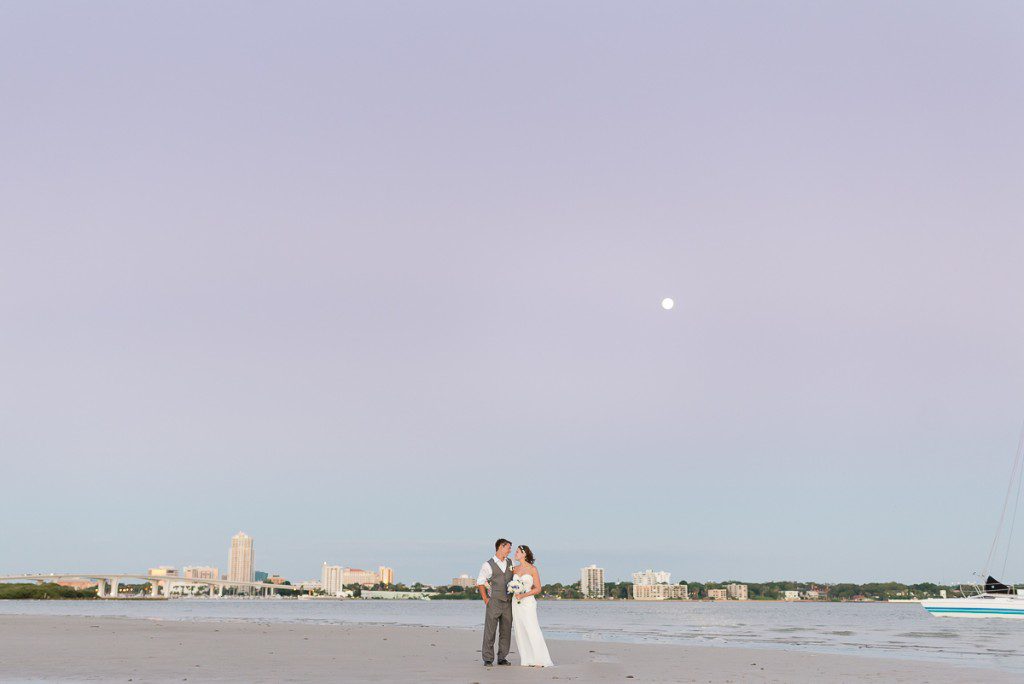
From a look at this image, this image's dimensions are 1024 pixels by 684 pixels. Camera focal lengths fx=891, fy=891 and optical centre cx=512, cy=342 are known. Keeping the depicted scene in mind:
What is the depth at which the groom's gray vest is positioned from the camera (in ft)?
65.5

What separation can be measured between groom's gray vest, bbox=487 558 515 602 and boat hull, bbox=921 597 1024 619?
63071mm

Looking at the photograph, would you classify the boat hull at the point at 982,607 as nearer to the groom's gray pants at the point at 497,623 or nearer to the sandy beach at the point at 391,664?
the sandy beach at the point at 391,664

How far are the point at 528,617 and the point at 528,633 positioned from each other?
351 mm

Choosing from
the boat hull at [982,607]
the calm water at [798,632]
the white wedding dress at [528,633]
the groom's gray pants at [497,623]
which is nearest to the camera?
the white wedding dress at [528,633]

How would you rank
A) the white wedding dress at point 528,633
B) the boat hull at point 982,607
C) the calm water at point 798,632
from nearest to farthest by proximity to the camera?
the white wedding dress at point 528,633, the calm water at point 798,632, the boat hull at point 982,607

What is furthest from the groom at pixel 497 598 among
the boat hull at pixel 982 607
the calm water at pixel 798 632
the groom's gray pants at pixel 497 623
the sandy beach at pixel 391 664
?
the boat hull at pixel 982 607

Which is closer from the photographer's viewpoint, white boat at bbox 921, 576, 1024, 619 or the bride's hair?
the bride's hair

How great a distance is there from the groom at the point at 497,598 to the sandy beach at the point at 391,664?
25.1 inches

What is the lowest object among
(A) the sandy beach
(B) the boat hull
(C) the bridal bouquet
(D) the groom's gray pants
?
(B) the boat hull

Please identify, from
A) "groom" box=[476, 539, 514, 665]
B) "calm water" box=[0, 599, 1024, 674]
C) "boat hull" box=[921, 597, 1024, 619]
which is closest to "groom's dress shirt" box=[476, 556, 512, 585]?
"groom" box=[476, 539, 514, 665]

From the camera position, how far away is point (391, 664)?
19562 mm

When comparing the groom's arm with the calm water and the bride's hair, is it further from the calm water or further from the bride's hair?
the calm water

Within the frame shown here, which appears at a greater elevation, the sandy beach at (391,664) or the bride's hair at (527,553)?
the bride's hair at (527,553)

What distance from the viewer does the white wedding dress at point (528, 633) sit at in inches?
771
